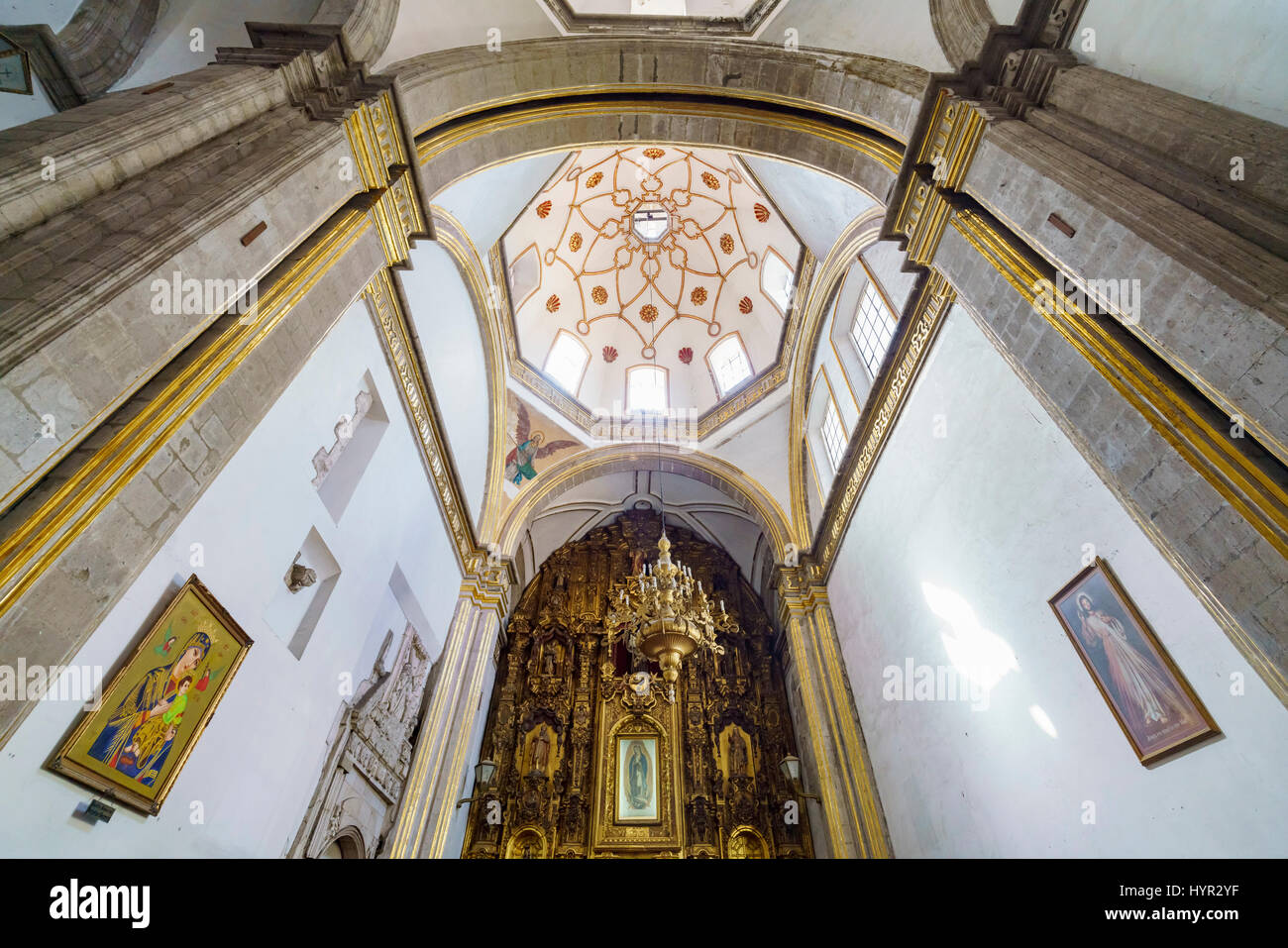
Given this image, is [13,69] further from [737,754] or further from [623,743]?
[737,754]

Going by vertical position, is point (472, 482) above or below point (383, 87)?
above

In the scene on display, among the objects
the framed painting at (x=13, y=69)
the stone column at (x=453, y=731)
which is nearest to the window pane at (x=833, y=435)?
the stone column at (x=453, y=731)

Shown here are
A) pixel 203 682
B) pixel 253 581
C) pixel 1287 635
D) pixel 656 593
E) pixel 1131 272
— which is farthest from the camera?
pixel 656 593

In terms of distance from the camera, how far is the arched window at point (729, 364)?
46.5 ft

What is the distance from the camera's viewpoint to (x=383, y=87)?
4926mm

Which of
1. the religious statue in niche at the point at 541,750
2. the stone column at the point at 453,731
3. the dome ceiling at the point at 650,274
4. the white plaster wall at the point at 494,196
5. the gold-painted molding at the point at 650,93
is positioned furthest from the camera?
the dome ceiling at the point at 650,274

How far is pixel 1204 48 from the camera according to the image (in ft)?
11.6

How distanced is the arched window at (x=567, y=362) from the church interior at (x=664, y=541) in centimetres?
284

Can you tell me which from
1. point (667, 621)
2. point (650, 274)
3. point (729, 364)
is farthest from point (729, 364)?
point (667, 621)

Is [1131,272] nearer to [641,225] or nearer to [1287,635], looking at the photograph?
[1287,635]

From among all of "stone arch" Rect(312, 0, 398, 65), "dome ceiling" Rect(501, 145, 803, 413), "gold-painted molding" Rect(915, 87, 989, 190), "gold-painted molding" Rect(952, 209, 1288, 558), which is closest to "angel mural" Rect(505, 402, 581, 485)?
"dome ceiling" Rect(501, 145, 803, 413)

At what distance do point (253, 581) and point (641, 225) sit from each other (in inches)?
502

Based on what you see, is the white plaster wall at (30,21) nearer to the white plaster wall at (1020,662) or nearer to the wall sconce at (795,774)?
the white plaster wall at (1020,662)
